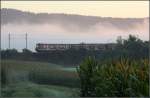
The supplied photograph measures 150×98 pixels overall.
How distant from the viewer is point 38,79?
412 inches

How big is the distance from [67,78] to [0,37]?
1815mm

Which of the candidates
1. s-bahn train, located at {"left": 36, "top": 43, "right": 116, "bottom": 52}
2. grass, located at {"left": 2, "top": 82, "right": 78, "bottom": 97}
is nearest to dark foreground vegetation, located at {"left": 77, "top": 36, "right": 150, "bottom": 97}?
s-bahn train, located at {"left": 36, "top": 43, "right": 116, "bottom": 52}

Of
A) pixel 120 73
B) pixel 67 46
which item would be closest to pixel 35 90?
pixel 67 46

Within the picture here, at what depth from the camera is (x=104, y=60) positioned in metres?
10.5

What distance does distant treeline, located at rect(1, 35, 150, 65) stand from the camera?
32.6ft

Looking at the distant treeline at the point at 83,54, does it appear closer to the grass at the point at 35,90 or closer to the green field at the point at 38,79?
the green field at the point at 38,79

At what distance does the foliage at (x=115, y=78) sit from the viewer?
840 cm

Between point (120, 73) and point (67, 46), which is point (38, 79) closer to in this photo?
point (67, 46)

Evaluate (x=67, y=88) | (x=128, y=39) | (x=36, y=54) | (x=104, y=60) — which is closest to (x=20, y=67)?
(x=36, y=54)

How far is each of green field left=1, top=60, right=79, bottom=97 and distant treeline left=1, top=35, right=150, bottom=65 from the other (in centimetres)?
13

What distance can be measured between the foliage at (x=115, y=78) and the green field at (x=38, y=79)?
278 millimetres

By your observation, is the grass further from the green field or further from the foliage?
the foliage

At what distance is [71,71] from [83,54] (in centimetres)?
70

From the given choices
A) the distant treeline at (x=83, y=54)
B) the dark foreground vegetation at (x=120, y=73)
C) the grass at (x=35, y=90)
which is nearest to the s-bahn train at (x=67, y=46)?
the distant treeline at (x=83, y=54)
